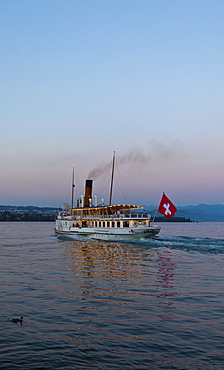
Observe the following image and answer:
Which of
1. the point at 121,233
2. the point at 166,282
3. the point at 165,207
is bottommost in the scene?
the point at 166,282

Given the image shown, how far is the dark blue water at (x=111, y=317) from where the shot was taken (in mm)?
12797

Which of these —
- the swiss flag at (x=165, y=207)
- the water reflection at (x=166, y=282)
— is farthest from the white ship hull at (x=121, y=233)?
the water reflection at (x=166, y=282)

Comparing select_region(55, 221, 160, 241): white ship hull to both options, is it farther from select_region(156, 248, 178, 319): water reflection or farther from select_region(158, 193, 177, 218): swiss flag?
select_region(156, 248, 178, 319): water reflection

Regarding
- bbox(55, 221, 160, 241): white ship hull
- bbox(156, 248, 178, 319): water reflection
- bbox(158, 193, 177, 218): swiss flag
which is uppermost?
bbox(158, 193, 177, 218): swiss flag

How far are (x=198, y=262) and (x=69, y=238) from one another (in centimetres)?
3664

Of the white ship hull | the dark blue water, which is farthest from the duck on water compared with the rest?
the dark blue water

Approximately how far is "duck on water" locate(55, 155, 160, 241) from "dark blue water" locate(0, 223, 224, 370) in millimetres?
27071

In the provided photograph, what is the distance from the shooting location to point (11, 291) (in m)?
23.4

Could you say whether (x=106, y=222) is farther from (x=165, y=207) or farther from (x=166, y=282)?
(x=166, y=282)

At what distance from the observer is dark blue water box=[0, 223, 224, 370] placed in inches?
504

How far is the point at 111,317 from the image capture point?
17750mm

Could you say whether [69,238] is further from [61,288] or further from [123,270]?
[61,288]

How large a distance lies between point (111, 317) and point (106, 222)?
161ft

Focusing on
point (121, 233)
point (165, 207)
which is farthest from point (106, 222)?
point (165, 207)
